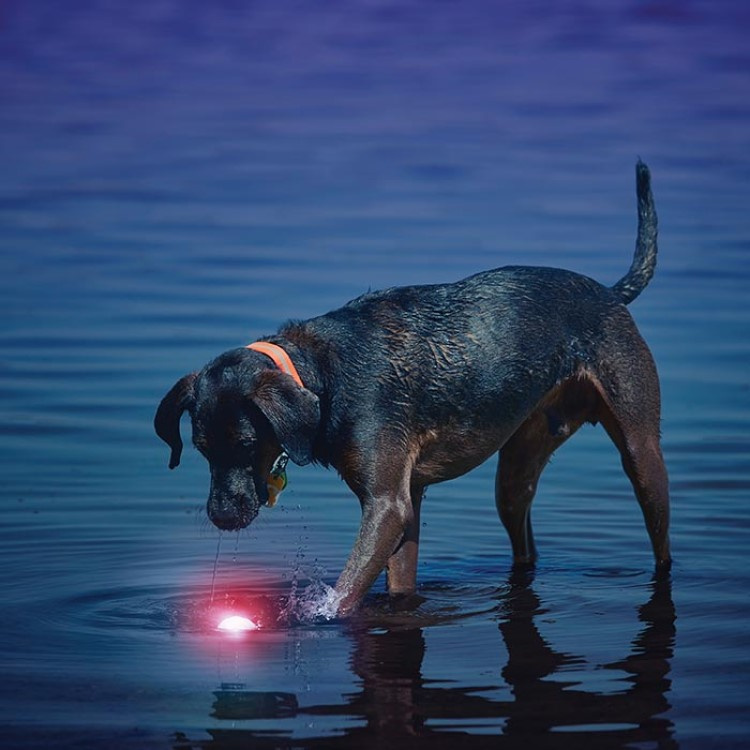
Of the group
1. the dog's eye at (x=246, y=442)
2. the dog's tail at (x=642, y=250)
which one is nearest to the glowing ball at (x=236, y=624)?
the dog's eye at (x=246, y=442)

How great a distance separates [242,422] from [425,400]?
1.02m

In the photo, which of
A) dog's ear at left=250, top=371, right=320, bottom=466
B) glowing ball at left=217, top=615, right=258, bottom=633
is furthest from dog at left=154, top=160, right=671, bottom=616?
glowing ball at left=217, top=615, right=258, bottom=633

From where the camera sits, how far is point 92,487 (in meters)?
10.9

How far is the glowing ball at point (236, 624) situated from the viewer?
25.2ft

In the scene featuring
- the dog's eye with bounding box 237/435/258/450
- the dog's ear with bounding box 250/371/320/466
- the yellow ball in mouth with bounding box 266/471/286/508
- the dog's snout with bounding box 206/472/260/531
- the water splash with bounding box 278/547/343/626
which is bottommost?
the water splash with bounding box 278/547/343/626

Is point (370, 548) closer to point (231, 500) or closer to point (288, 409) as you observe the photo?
point (231, 500)

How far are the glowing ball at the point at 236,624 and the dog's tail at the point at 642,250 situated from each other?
2.64m

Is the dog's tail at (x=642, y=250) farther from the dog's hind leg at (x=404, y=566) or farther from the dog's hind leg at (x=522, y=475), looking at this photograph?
the dog's hind leg at (x=404, y=566)

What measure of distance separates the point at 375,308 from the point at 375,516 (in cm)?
99

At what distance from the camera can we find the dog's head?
746 centimetres

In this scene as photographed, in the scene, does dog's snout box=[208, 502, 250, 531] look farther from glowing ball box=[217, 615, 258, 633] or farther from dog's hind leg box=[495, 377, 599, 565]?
dog's hind leg box=[495, 377, 599, 565]

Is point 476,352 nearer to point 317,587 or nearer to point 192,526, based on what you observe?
point 317,587

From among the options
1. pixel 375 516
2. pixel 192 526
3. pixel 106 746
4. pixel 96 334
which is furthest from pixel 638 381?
pixel 96 334

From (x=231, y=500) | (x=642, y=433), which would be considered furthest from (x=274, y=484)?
(x=642, y=433)
